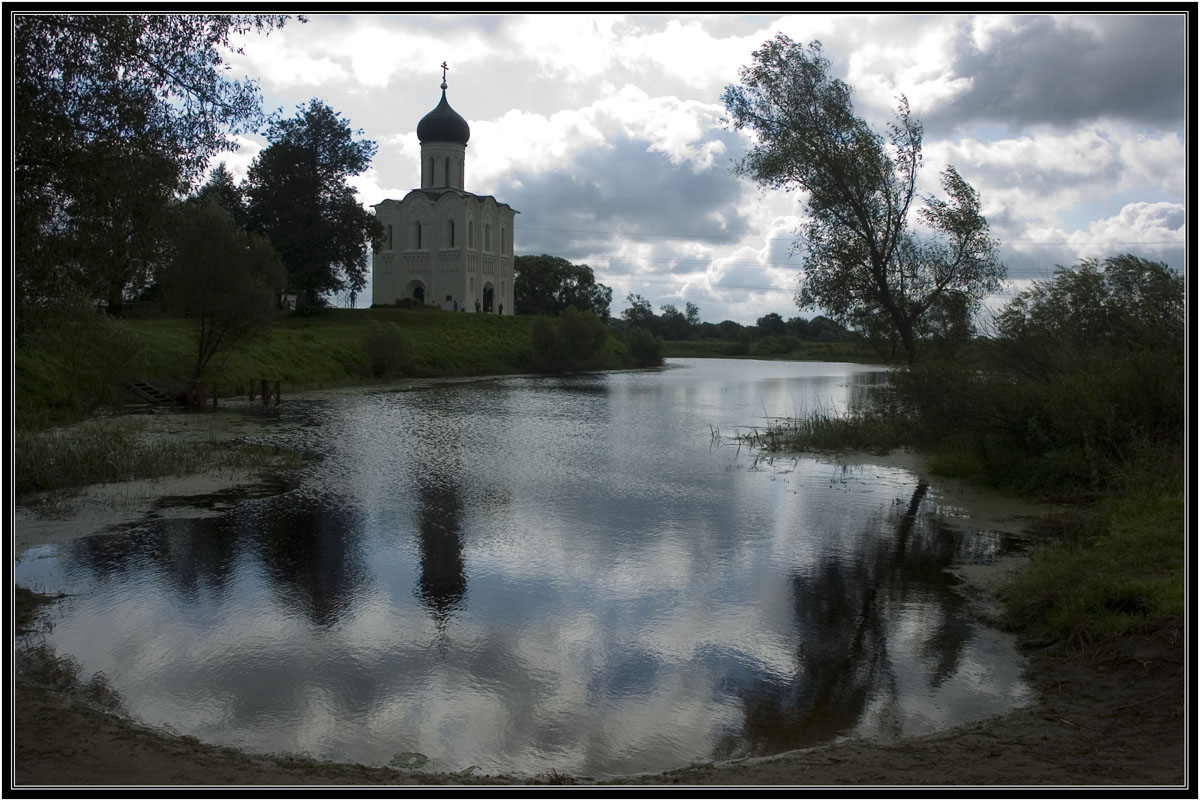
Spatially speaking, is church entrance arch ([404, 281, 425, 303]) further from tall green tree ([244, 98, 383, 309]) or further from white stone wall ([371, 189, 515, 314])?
tall green tree ([244, 98, 383, 309])

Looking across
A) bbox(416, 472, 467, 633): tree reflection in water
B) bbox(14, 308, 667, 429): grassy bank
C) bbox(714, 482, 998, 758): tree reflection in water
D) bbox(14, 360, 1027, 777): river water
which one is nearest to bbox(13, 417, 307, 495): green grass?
bbox(14, 308, 667, 429): grassy bank

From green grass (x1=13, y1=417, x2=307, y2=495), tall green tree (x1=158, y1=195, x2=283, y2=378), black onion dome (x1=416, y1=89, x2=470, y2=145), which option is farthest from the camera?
black onion dome (x1=416, y1=89, x2=470, y2=145)

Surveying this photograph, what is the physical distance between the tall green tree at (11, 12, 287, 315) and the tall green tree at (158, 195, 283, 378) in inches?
768

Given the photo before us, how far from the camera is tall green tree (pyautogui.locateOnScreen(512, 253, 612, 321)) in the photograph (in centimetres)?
9469

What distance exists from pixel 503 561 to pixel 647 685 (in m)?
4.12

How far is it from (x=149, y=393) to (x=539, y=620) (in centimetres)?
2448

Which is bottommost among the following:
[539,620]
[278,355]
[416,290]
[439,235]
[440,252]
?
[539,620]

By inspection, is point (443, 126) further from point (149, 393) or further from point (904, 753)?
point (904, 753)

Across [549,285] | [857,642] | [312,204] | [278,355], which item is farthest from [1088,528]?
[549,285]

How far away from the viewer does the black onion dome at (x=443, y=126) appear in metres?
73.1

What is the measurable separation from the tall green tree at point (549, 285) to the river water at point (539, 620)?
78.7 meters

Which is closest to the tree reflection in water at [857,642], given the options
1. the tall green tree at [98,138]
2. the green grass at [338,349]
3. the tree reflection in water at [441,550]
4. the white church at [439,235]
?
the tree reflection in water at [441,550]

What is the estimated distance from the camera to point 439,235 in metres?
75.1

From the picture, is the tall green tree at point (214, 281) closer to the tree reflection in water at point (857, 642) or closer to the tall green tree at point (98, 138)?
the tall green tree at point (98, 138)
